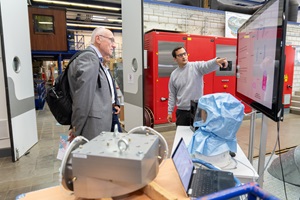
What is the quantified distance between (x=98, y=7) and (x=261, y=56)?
9.42 metres

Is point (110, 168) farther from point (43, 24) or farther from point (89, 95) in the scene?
point (43, 24)

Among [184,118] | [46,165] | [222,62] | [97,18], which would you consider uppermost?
[97,18]

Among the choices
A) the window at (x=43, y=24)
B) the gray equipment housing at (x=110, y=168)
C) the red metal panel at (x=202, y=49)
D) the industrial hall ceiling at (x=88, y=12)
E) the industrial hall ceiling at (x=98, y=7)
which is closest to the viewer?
the gray equipment housing at (x=110, y=168)

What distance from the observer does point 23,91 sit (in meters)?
3.35

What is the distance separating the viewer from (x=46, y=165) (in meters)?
3.00

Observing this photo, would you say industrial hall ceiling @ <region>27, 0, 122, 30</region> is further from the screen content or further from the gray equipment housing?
the gray equipment housing

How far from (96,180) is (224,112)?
938 mm

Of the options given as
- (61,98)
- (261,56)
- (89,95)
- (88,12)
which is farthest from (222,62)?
(88,12)

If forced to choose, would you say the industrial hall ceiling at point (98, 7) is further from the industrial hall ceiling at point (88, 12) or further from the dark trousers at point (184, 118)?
the dark trousers at point (184, 118)

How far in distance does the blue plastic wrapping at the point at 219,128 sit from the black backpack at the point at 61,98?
3.57ft

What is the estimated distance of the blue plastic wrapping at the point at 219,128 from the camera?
1.32 metres

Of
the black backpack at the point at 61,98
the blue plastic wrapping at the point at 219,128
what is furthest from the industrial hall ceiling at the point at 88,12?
the blue plastic wrapping at the point at 219,128

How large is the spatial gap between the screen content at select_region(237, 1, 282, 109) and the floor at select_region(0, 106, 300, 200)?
4.45 ft

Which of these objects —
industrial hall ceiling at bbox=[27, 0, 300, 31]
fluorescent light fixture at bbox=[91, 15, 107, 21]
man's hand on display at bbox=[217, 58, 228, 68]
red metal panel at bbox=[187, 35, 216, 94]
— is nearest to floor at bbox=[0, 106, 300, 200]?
red metal panel at bbox=[187, 35, 216, 94]
